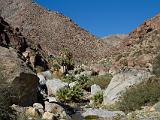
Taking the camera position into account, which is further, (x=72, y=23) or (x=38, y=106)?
(x=72, y=23)

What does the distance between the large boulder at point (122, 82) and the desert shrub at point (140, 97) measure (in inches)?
134

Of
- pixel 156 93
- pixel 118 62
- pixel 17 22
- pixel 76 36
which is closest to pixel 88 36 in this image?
pixel 76 36

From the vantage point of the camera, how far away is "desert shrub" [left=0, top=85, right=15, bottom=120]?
17.9 meters

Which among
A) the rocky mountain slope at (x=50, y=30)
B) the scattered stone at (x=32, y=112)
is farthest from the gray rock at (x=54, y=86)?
the rocky mountain slope at (x=50, y=30)

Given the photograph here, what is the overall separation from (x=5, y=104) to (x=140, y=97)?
27.1ft

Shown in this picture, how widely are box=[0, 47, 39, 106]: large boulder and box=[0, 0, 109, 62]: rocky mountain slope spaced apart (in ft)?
221

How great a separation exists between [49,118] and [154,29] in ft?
133

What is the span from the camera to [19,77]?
2262 cm

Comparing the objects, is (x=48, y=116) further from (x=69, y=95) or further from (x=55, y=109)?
(x=69, y=95)

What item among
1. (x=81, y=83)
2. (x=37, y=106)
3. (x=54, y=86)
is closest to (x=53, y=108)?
(x=37, y=106)

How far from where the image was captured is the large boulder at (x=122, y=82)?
96.1 ft

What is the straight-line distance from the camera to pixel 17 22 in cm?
10106

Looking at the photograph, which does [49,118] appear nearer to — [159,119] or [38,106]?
[38,106]

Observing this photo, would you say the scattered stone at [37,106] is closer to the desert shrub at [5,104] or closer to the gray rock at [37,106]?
the gray rock at [37,106]
